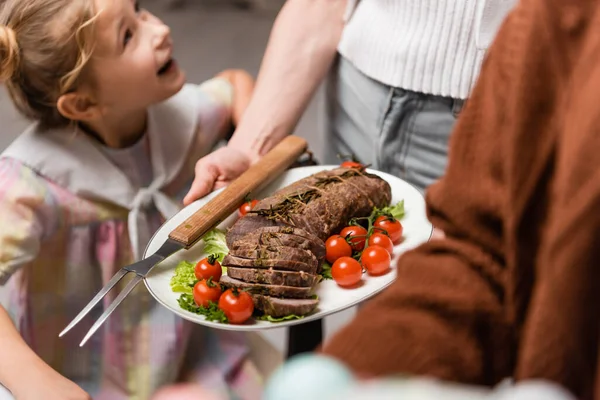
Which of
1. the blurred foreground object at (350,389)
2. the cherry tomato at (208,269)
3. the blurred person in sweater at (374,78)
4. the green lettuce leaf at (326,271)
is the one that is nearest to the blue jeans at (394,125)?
the blurred person in sweater at (374,78)

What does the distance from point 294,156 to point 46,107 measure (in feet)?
1.27

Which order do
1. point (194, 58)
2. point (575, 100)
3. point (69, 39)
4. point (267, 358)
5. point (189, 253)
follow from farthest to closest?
point (194, 58), point (267, 358), point (69, 39), point (189, 253), point (575, 100)

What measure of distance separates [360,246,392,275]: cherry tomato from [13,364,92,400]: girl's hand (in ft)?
1.20

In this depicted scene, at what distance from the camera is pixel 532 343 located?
38 centimetres

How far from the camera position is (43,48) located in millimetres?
916

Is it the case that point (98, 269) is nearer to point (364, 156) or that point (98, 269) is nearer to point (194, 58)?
point (364, 156)

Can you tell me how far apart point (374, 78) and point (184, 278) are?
1.29ft

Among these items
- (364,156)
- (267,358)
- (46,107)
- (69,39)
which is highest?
(69,39)

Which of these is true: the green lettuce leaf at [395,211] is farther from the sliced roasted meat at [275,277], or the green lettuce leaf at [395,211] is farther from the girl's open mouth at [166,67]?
the girl's open mouth at [166,67]

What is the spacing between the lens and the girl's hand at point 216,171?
88cm

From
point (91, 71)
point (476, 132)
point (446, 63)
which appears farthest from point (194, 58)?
point (476, 132)

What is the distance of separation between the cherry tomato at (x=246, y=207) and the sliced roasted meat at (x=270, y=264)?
4.6 inches

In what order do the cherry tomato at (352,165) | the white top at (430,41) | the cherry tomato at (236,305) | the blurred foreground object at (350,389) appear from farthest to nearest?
the cherry tomato at (352,165) < the white top at (430,41) < the cherry tomato at (236,305) < the blurred foreground object at (350,389)

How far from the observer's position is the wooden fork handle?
0.79m
